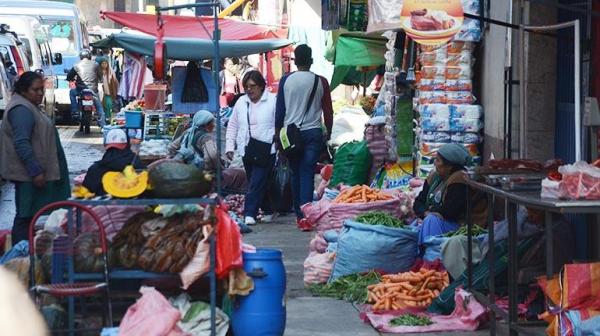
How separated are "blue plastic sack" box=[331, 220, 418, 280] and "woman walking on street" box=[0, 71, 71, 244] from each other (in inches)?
98.3

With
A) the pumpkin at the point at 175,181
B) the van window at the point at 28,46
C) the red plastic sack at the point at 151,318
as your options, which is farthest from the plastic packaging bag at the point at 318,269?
the van window at the point at 28,46

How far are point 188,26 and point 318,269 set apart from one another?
362 inches

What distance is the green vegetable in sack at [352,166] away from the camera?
14445 mm

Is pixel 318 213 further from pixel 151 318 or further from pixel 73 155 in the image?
pixel 73 155

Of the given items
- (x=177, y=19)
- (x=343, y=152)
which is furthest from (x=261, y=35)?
(x=343, y=152)

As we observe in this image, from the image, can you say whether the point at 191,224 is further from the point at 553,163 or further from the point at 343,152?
the point at 343,152

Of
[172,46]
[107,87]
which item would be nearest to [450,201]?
[172,46]

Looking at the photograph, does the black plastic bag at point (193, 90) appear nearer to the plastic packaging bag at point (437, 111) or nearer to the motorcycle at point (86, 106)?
the plastic packaging bag at point (437, 111)

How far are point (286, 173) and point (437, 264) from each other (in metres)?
4.94

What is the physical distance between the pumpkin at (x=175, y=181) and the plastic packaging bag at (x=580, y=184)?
212cm

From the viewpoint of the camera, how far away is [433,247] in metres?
9.57

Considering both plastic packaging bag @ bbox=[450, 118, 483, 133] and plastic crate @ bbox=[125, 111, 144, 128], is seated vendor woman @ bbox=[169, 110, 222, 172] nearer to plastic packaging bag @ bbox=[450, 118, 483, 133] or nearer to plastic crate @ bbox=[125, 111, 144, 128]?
plastic packaging bag @ bbox=[450, 118, 483, 133]

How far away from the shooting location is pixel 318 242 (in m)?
11.1

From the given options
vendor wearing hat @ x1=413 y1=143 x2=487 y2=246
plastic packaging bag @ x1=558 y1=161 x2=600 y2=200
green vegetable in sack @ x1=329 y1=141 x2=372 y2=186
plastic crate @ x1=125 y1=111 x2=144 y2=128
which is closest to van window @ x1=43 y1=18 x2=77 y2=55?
plastic crate @ x1=125 y1=111 x2=144 y2=128
